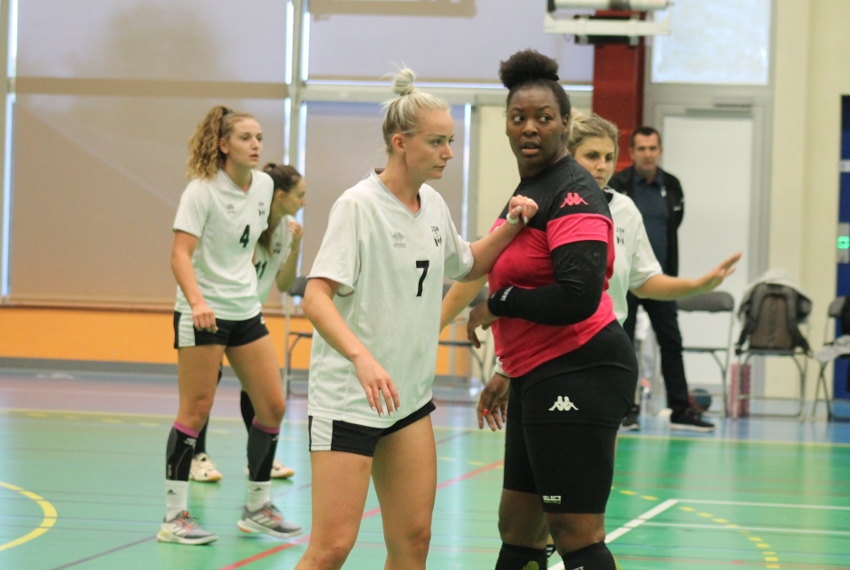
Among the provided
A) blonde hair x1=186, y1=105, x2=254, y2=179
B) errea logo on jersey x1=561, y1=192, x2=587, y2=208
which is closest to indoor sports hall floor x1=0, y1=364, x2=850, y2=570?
blonde hair x1=186, y1=105, x2=254, y2=179

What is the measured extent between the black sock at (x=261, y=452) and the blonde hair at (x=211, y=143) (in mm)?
1202

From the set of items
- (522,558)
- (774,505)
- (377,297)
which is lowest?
(774,505)

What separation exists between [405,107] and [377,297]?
537 millimetres

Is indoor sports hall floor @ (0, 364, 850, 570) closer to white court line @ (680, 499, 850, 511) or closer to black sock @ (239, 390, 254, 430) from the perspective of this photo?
white court line @ (680, 499, 850, 511)

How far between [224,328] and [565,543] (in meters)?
2.69

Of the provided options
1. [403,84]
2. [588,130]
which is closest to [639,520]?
[588,130]

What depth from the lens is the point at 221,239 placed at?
5785 mm

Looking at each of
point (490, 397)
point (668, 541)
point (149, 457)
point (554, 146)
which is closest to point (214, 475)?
point (149, 457)

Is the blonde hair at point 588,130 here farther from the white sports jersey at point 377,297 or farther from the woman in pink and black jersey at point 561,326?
the white sports jersey at point 377,297

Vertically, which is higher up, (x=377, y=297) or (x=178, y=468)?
(x=377, y=297)

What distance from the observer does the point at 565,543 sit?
11.1 feet

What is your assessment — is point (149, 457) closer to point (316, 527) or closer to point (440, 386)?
point (316, 527)

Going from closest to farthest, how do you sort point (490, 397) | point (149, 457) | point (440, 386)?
point (490, 397), point (149, 457), point (440, 386)

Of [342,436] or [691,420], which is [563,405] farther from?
[691,420]
